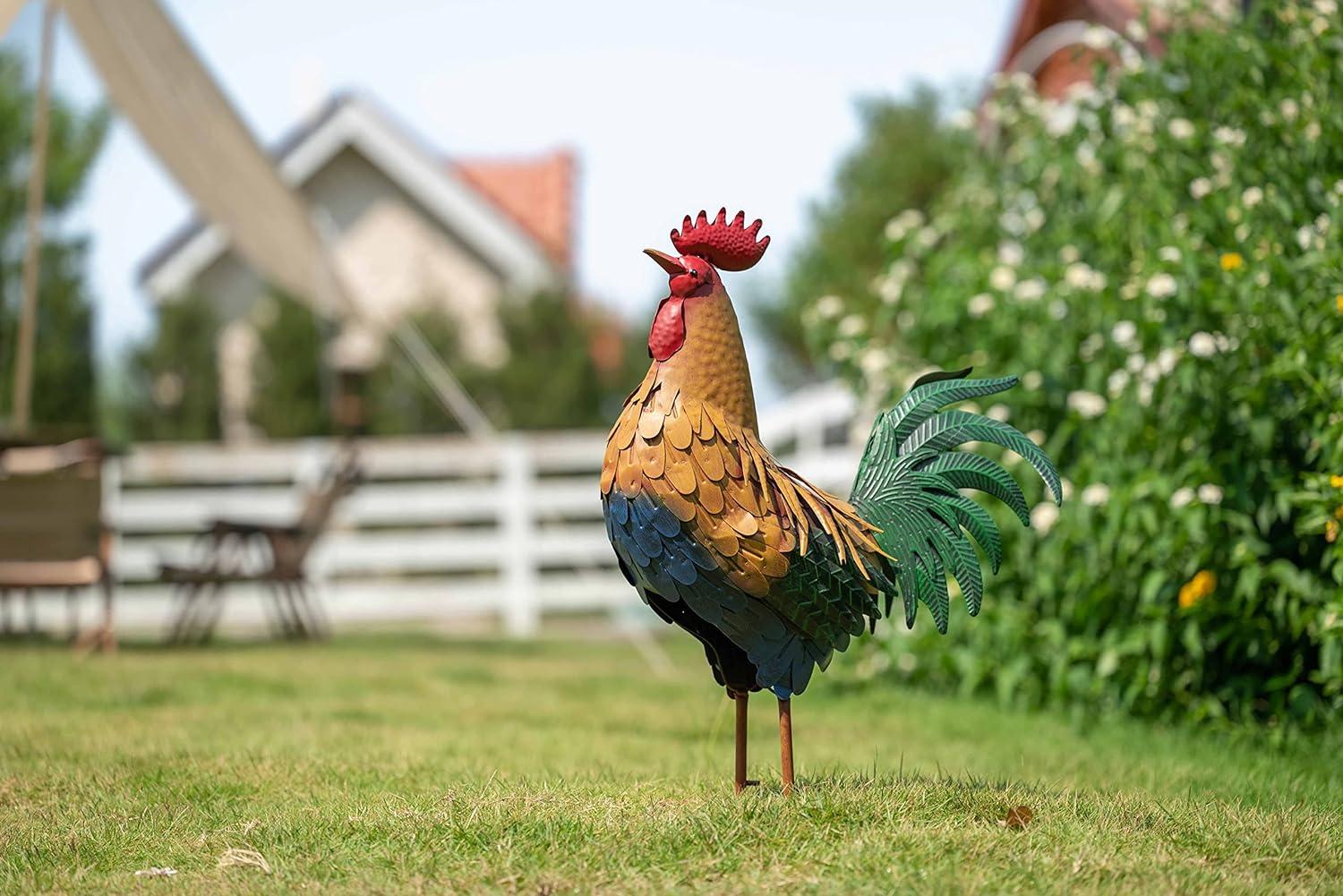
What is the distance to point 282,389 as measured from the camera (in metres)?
15.9

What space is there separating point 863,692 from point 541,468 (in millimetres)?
5609

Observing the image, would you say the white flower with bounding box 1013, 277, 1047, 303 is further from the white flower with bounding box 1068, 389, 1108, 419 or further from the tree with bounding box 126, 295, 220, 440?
the tree with bounding box 126, 295, 220, 440

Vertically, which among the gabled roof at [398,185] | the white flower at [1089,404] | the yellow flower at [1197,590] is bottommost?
the yellow flower at [1197,590]

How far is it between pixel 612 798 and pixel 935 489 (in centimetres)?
116

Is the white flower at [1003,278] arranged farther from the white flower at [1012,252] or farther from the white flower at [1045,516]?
the white flower at [1045,516]

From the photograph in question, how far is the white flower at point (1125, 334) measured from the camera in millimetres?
5375

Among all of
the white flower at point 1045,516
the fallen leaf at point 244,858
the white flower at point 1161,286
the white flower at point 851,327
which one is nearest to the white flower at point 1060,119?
the white flower at point 851,327

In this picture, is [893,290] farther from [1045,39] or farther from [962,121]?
[1045,39]

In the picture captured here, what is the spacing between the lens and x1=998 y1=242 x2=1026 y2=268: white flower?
680cm

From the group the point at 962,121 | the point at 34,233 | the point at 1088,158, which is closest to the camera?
the point at 1088,158

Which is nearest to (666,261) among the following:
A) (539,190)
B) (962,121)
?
(962,121)

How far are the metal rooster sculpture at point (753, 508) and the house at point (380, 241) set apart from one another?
45.9 ft

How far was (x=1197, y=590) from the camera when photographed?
16.6ft

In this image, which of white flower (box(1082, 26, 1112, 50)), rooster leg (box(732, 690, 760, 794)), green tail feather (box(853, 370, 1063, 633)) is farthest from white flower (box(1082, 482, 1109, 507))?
rooster leg (box(732, 690, 760, 794))
